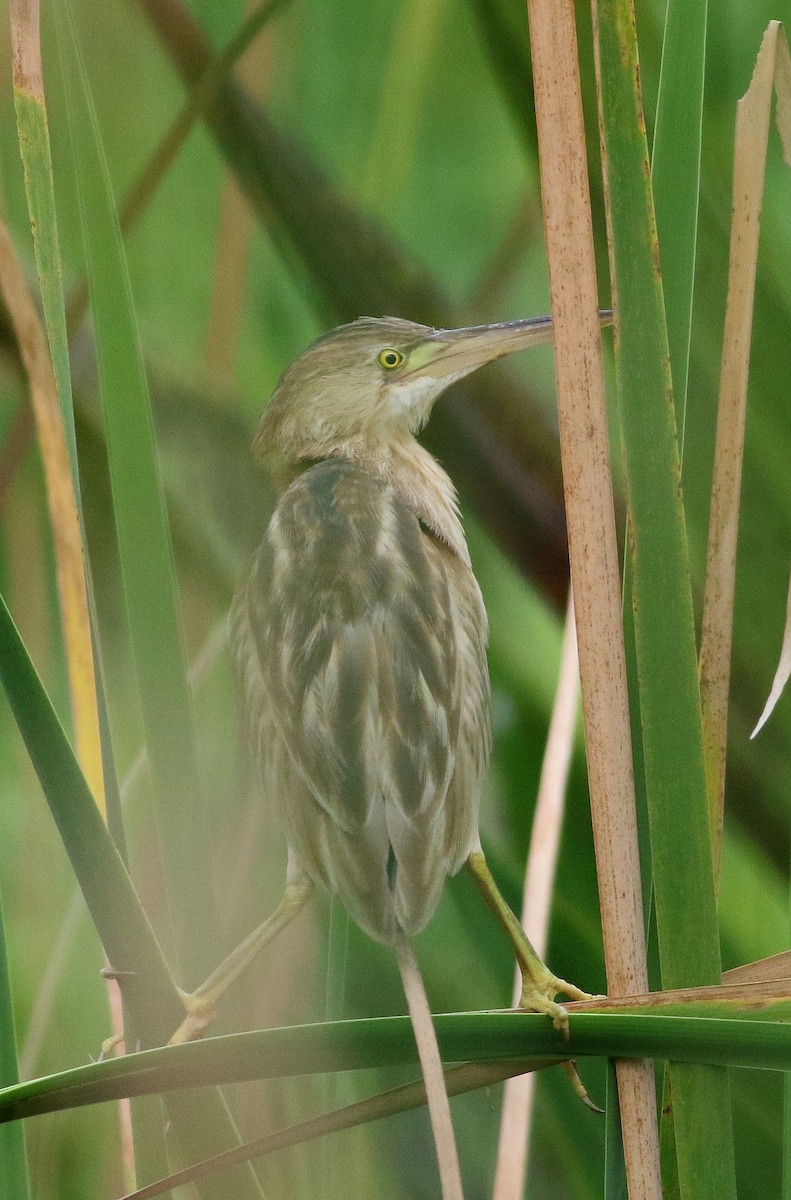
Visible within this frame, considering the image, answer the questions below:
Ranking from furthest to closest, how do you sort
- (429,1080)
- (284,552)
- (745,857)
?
1. (745,857)
2. (284,552)
3. (429,1080)

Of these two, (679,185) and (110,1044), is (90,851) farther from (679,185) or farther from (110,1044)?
(679,185)

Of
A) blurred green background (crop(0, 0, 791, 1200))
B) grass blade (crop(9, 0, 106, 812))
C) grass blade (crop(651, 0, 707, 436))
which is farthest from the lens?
blurred green background (crop(0, 0, 791, 1200))

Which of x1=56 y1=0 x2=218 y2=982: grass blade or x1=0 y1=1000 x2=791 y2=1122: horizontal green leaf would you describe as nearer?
x1=0 y1=1000 x2=791 y2=1122: horizontal green leaf

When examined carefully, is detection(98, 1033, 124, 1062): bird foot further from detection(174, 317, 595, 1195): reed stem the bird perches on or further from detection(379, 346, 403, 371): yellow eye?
detection(379, 346, 403, 371): yellow eye

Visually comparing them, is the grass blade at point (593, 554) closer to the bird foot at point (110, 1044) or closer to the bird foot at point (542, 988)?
the bird foot at point (542, 988)

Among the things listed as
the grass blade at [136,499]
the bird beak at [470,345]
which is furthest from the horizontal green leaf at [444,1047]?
the bird beak at [470,345]

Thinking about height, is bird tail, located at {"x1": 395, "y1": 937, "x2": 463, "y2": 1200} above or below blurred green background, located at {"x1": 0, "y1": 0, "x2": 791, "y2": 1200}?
below

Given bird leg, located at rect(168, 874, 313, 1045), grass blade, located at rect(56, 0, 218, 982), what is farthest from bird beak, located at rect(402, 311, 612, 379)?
bird leg, located at rect(168, 874, 313, 1045)

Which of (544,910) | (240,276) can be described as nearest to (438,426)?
(240,276)

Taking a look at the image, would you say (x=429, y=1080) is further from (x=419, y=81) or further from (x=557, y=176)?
(x=419, y=81)
